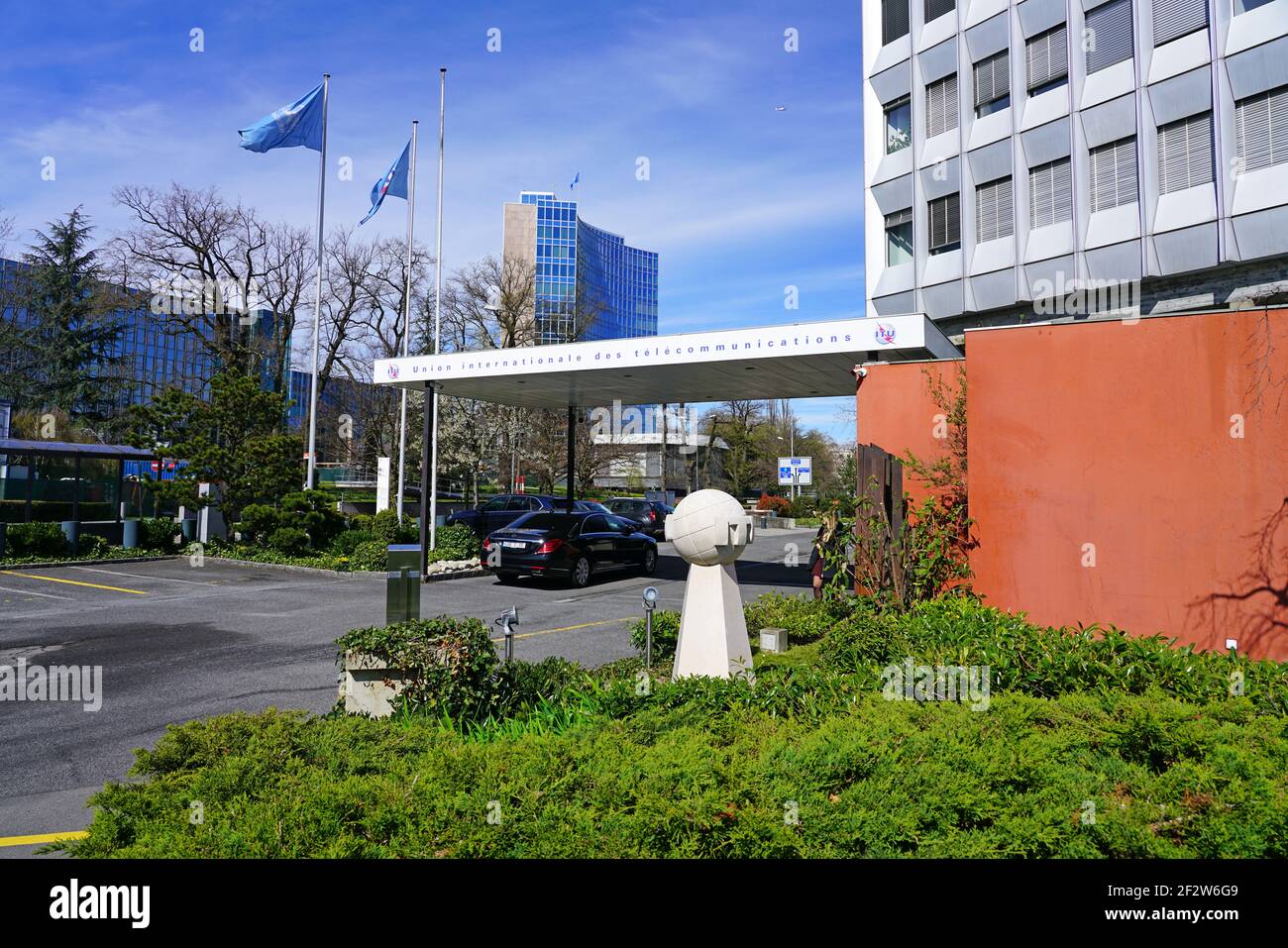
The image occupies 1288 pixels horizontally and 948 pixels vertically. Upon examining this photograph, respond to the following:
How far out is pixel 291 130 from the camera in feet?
75.6

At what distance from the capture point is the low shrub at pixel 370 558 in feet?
63.8

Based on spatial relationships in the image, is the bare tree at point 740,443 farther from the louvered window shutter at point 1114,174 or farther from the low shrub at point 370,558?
the low shrub at point 370,558

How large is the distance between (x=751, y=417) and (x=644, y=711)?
186ft

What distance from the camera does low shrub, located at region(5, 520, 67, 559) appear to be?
19.2m


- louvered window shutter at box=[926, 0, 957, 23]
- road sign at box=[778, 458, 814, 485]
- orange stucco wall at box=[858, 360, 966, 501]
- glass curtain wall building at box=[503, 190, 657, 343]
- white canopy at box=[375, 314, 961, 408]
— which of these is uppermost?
glass curtain wall building at box=[503, 190, 657, 343]

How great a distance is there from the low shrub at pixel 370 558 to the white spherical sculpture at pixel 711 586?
14.1 metres

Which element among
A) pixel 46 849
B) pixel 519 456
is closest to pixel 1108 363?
pixel 46 849

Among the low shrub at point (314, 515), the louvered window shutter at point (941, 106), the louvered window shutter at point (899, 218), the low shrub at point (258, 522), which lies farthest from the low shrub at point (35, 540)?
the louvered window shutter at point (941, 106)

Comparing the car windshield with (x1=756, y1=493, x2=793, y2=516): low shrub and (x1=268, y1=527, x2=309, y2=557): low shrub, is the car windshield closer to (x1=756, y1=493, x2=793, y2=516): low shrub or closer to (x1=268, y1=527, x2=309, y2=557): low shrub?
(x1=268, y1=527, x2=309, y2=557): low shrub

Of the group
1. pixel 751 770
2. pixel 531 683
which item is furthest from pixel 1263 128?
pixel 751 770

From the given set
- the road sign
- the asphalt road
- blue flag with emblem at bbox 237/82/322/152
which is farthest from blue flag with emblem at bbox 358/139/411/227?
the road sign

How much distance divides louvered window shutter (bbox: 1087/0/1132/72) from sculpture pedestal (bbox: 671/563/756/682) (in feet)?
60.7

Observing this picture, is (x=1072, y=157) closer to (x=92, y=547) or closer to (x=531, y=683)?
(x=531, y=683)
